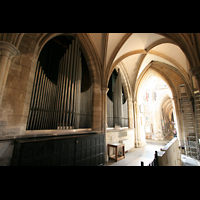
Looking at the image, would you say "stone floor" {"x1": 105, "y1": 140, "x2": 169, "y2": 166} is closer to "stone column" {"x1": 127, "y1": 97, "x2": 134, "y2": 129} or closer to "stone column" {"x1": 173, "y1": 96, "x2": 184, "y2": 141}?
"stone column" {"x1": 127, "y1": 97, "x2": 134, "y2": 129}

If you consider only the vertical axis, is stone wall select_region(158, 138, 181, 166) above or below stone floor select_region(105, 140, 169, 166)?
above

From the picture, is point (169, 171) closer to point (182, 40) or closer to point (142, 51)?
point (182, 40)

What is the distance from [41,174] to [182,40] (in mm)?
5483

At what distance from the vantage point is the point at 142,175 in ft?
2.51

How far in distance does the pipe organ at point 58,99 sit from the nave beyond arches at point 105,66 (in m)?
0.29

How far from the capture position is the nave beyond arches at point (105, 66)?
2576mm

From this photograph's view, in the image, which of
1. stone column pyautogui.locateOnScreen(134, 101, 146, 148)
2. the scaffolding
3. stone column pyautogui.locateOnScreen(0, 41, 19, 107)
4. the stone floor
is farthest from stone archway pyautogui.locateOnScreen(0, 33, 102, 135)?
the scaffolding

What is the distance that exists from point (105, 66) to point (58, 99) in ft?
10.3

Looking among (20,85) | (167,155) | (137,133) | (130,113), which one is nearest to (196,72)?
(167,155)

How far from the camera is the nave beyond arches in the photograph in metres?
2.58

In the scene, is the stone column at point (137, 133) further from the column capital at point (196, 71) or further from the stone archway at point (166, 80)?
the column capital at point (196, 71)

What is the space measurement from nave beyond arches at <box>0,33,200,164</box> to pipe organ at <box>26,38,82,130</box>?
0.29m

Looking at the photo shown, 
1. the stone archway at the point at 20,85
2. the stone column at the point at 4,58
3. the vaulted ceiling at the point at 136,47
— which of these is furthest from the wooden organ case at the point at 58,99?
the vaulted ceiling at the point at 136,47

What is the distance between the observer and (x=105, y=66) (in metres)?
5.52
